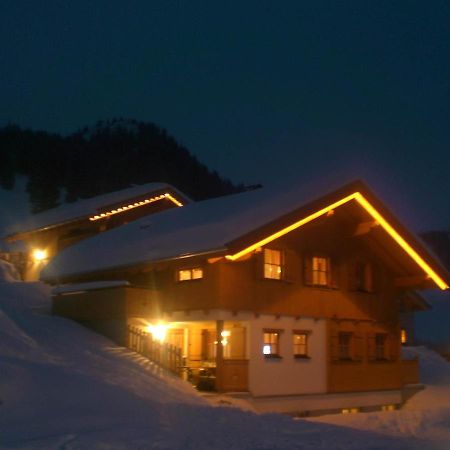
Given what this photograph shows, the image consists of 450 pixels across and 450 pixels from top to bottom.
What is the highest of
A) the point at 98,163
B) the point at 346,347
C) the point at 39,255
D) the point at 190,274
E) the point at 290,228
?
the point at 98,163

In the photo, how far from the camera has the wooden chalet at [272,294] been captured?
71.5 feet

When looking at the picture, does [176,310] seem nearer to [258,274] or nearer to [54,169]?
[258,274]

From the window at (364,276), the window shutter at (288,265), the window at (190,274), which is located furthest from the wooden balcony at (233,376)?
the window at (364,276)

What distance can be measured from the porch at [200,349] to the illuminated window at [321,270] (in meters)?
3.06

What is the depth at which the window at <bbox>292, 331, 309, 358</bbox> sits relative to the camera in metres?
24.0

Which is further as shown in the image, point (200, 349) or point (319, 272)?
point (200, 349)

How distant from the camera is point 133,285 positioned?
2398cm

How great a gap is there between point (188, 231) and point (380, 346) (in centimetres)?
851

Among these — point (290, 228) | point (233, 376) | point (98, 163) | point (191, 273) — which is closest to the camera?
point (233, 376)

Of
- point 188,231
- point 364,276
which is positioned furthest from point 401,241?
point 188,231

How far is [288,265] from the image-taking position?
927 inches

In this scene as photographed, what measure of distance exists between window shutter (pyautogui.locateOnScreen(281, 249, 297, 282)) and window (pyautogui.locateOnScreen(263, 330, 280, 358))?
5.64 feet

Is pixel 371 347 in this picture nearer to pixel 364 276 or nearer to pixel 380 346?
pixel 380 346

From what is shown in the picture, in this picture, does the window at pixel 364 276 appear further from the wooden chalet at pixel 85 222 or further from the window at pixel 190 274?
the wooden chalet at pixel 85 222
